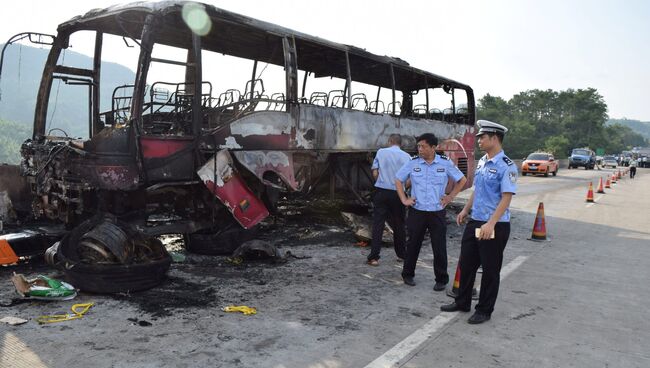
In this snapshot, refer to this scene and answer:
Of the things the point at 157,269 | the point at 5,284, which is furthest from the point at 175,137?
the point at 5,284

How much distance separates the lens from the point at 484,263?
4070mm

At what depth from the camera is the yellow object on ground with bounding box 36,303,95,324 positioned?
148 inches

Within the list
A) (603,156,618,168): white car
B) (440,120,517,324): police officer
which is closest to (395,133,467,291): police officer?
(440,120,517,324): police officer

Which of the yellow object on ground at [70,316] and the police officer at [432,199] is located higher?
the police officer at [432,199]

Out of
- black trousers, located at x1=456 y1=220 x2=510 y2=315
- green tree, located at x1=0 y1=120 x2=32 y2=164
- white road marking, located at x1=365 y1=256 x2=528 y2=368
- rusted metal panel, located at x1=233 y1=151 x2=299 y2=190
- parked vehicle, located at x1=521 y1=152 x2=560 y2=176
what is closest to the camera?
white road marking, located at x1=365 y1=256 x2=528 y2=368

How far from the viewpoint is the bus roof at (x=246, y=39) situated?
567 cm

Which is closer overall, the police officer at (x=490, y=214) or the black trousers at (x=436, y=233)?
the police officer at (x=490, y=214)

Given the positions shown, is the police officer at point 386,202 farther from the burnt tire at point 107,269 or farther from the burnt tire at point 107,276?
the burnt tire at point 107,276

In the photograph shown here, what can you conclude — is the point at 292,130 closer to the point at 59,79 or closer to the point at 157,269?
the point at 157,269

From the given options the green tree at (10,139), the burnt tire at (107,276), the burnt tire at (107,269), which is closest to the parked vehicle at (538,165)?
the burnt tire at (107,269)

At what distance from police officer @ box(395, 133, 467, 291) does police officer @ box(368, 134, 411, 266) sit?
884mm

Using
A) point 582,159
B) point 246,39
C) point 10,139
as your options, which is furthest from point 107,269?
point 10,139

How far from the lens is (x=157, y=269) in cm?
468

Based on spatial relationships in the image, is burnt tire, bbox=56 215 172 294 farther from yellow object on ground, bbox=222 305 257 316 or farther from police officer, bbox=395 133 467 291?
police officer, bbox=395 133 467 291
